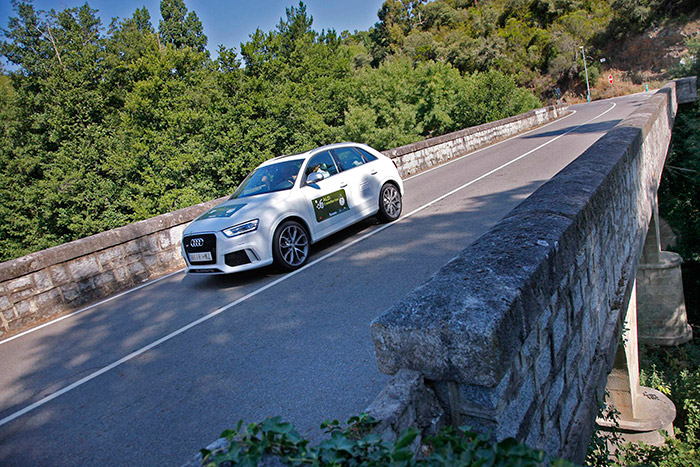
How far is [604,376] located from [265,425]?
3653 mm

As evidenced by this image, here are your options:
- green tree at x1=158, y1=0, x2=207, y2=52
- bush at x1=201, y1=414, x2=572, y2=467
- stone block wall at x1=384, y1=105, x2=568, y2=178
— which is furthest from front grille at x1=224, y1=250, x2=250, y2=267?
green tree at x1=158, y1=0, x2=207, y2=52

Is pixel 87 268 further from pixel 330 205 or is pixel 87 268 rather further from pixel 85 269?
pixel 330 205

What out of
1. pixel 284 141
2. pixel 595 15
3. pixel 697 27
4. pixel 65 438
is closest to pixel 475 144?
pixel 284 141

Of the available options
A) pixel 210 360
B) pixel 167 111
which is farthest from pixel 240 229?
pixel 167 111

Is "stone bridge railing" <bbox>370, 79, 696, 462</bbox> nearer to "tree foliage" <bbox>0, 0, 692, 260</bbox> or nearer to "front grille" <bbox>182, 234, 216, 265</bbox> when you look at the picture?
"front grille" <bbox>182, 234, 216, 265</bbox>

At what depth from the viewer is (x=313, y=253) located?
862cm

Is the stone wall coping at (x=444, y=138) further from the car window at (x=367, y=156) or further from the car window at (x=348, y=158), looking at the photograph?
the car window at (x=348, y=158)

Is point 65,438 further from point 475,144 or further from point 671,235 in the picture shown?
point 671,235

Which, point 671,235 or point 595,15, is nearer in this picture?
point 671,235

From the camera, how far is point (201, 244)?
294 inches

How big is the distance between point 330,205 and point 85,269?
178 inches

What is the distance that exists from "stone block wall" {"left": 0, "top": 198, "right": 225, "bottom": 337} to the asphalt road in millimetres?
704

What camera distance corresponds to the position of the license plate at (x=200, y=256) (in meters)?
7.42

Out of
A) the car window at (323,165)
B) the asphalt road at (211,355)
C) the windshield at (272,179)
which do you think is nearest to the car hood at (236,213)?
the windshield at (272,179)
